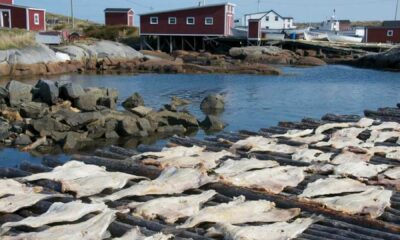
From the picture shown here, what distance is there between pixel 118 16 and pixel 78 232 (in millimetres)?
72224

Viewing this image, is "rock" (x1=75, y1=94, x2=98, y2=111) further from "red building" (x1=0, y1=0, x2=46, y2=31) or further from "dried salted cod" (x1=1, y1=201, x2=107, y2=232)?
"red building" (x1=0, y1=0, x2=46, y2=31)

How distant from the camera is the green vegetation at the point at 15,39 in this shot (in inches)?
1790

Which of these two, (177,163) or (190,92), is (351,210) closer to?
(177,163)

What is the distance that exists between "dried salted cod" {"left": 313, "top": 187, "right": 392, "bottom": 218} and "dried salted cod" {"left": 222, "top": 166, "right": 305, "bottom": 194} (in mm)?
834

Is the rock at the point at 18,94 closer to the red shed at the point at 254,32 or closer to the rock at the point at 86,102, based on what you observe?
the rock at the point at 86,102

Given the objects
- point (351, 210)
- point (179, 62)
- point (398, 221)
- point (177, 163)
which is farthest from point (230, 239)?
point (179, 62)

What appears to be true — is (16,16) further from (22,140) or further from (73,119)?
(22,140)

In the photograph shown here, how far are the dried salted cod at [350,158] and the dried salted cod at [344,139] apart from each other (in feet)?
3.36

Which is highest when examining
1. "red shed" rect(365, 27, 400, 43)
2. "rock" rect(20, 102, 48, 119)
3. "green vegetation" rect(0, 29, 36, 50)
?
"red shed" rect(365, 27, 400, 43)

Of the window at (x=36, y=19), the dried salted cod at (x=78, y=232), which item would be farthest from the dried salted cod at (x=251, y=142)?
the window at (x=36, y=19)

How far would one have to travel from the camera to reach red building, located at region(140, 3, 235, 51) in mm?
64562

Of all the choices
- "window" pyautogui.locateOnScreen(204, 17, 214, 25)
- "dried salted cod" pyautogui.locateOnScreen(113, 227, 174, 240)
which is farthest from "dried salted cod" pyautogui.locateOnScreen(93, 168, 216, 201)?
"window" pyautogui.locateOnScreen(204, 17, 214, 25)

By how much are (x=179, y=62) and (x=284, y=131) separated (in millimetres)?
42002

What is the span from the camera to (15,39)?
47.0 metres
